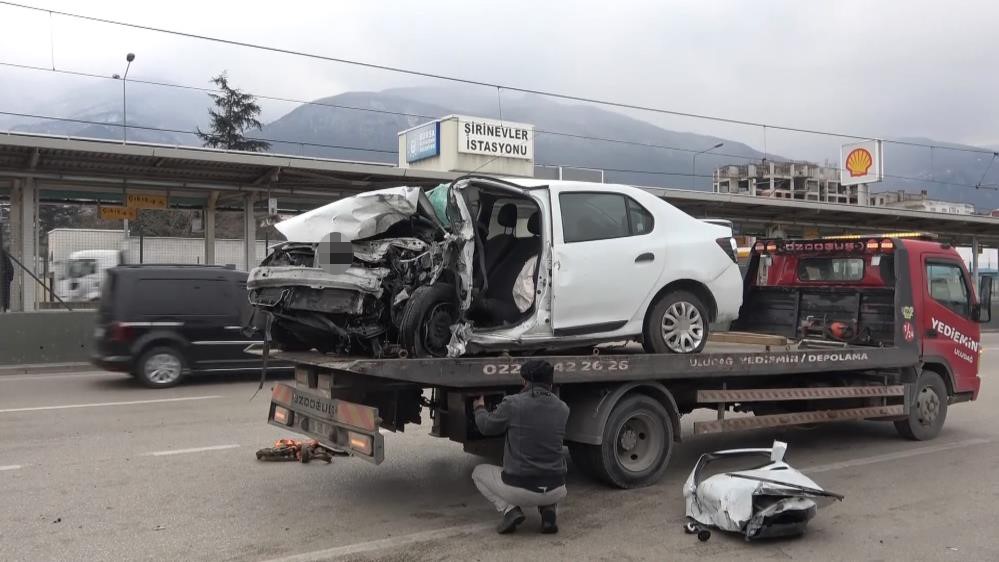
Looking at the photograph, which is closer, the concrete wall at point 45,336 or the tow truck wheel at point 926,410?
the tow truck wheel at point 926,410

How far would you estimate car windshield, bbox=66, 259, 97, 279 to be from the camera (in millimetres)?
17727

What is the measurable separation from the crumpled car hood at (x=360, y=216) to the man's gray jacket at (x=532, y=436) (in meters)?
1.68

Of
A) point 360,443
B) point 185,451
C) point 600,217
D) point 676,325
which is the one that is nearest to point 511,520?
point 360,443

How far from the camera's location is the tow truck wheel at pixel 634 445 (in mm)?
6254

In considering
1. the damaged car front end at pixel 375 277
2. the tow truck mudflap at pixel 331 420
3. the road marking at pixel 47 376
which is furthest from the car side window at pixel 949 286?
the road marking at pixel 47 376

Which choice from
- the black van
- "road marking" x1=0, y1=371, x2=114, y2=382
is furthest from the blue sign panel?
the black van

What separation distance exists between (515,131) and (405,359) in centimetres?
3137

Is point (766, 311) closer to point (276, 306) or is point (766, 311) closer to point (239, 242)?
point (276, 306)

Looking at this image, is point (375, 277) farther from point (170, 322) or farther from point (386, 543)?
point (170, 322)

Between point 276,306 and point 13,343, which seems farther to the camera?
point 13,343

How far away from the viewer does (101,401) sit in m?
11.1

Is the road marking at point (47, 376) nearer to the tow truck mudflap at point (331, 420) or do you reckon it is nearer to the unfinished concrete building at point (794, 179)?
the tow truck mudflap at point (331, 420)

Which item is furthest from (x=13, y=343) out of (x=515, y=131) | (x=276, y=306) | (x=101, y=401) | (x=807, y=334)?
(x=515, y=131)

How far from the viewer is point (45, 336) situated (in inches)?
617
